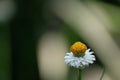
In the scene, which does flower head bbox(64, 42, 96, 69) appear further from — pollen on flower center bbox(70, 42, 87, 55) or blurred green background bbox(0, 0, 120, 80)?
blurred green background bbox(0, 0, 120, 80)

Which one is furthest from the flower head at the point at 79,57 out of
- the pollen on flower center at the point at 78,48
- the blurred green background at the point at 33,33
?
the blurred green background at the point at 33,33

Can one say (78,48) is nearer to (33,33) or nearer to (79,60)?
(79,60)

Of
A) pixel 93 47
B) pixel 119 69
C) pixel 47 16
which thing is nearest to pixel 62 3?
pixel 47 16

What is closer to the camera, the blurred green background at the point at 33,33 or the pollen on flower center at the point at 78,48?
the pollen on flower center at the point at 78,48

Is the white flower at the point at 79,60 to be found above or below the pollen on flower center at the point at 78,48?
below

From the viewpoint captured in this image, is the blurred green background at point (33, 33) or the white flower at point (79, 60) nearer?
the white flower at point (79, 60)

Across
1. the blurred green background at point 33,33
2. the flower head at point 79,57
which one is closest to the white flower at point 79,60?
the flower head at point 79,57

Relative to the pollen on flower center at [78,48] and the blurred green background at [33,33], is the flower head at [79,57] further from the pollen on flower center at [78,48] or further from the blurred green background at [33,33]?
the blurred green background at [33,33]
